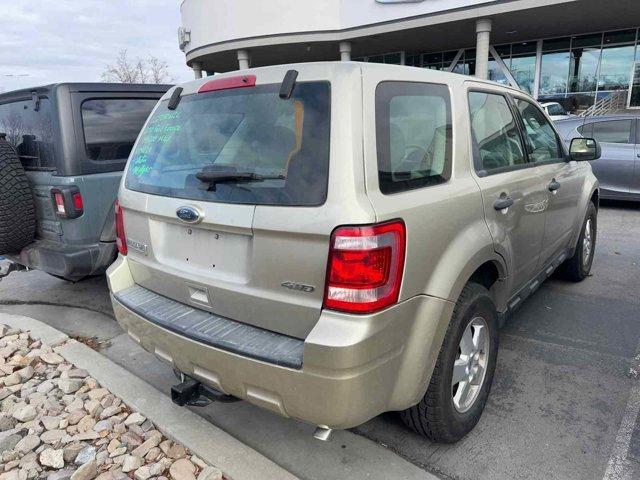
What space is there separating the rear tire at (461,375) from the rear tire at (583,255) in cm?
241

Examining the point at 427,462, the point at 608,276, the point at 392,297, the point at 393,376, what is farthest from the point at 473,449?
the point at 608,276

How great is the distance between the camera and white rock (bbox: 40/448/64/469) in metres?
2.46

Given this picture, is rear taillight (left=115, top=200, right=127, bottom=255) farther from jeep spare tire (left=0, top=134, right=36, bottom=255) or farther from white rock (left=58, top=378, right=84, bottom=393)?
jeep spare tire (left=0, top=134, right=36, bottom=255)

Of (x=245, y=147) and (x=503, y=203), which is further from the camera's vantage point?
(x=503, y=203)

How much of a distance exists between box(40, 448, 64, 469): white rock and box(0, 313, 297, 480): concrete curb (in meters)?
0.46

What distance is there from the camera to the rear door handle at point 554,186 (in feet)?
11.2

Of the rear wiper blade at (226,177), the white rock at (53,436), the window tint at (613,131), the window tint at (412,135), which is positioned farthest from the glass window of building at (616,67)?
the white rock at (53,436)

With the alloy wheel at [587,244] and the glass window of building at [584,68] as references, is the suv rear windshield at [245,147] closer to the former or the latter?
the alloy wheel at [587,244]

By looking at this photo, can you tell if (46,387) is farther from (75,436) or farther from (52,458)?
(52,458)

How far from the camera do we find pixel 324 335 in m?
1.81

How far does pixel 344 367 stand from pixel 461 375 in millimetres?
956

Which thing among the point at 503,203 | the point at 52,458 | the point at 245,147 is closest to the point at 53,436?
the point at 52,458

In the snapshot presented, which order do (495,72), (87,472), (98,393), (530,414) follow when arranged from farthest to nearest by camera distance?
(495,72) < (98,393) < (530,414) < (87,472)

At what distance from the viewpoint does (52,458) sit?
8.15 feet
